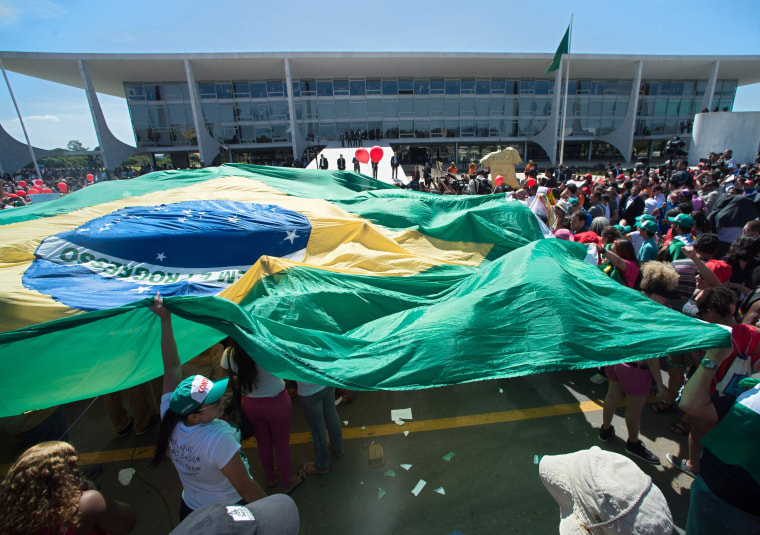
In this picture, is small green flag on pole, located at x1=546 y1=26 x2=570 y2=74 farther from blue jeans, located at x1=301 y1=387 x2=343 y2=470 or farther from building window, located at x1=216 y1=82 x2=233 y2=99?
building window, located at x1=216 y1=82 x2=233 y2=99

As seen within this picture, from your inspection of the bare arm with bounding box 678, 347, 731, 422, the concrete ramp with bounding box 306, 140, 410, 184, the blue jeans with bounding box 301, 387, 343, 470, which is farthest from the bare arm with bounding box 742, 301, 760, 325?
the concrete ramp with bounding box 306, 140, 410, 184

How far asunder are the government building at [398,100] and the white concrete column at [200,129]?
0.31 ft

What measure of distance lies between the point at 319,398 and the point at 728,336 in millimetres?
2937

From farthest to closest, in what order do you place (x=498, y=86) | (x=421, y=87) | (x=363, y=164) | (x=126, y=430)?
(x=498, y=86), (x=421, y=87), (x=363, y=164), (x=126, y=430)

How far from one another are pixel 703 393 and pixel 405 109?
113 ft

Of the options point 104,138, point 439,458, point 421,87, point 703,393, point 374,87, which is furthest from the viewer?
point 421,87

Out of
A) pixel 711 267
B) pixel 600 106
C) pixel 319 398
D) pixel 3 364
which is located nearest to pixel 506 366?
pixel 319 398

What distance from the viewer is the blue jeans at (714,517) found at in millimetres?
1822

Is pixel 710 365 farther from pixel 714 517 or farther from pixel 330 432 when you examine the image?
pixel 330 432


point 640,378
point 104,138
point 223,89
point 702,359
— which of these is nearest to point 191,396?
point 702,359

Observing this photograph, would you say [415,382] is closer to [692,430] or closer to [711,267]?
[692,430]

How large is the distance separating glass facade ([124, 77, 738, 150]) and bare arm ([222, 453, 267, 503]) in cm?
3227

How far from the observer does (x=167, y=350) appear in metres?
2.36

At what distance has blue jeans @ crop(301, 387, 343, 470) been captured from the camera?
120 inches
